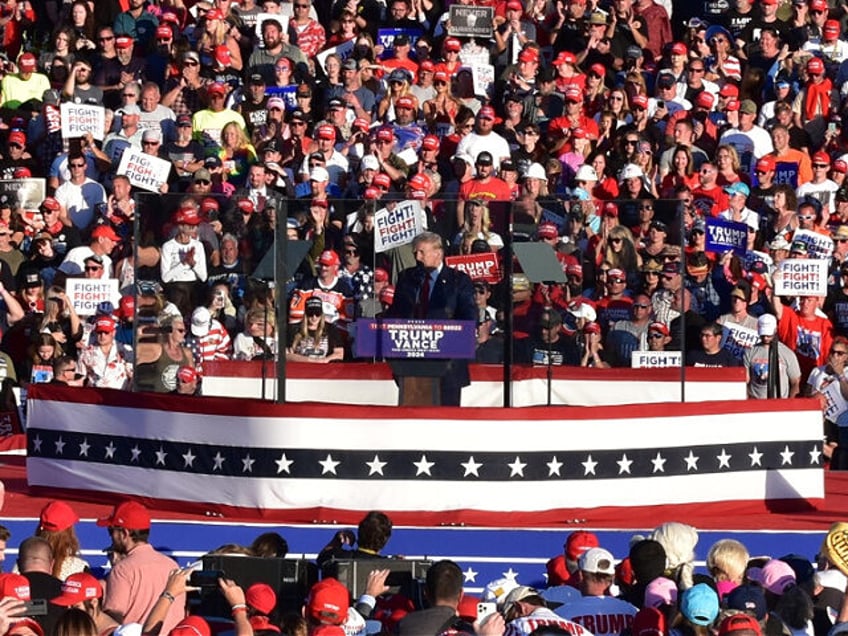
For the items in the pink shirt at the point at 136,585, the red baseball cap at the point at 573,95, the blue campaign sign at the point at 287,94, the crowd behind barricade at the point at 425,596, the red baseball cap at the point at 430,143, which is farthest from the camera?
the blue campaign sign at the point at 287,94

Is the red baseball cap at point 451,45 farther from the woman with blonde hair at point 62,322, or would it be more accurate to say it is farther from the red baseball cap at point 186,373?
the red baseball cap at point 186,373

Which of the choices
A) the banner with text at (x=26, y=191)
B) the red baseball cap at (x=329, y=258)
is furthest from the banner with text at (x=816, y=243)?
the banner with text at (x=26, y=191)

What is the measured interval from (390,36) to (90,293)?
662cm

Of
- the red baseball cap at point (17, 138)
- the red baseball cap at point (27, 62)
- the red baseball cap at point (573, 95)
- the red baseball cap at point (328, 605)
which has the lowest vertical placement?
the red baseball cap at point (328, 605)

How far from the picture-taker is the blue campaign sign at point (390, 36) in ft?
91.7

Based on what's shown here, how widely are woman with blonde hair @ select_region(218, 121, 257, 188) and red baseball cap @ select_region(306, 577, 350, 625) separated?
14.5 m

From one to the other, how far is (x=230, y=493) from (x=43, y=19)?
12.9 m

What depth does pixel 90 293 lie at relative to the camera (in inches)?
902

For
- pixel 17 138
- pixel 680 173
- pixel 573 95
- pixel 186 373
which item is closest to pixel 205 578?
pixel 186 373

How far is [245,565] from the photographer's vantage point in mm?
13117

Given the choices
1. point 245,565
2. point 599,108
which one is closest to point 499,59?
point 599,108

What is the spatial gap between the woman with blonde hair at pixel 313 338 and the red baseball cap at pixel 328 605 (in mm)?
7570

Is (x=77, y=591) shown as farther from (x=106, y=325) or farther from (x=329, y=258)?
(x=106, y=325)

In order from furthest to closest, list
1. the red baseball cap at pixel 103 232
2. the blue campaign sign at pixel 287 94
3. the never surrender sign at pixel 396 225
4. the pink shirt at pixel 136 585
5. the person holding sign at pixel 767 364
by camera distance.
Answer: the blue campaign sign at pixel 287 94 < the red baseball cap at pixel 103 232 < the person holding sign at pixel 767 364 < the never surrender sign at pixel 396 225 < the pink shirt at pixel 136 585
